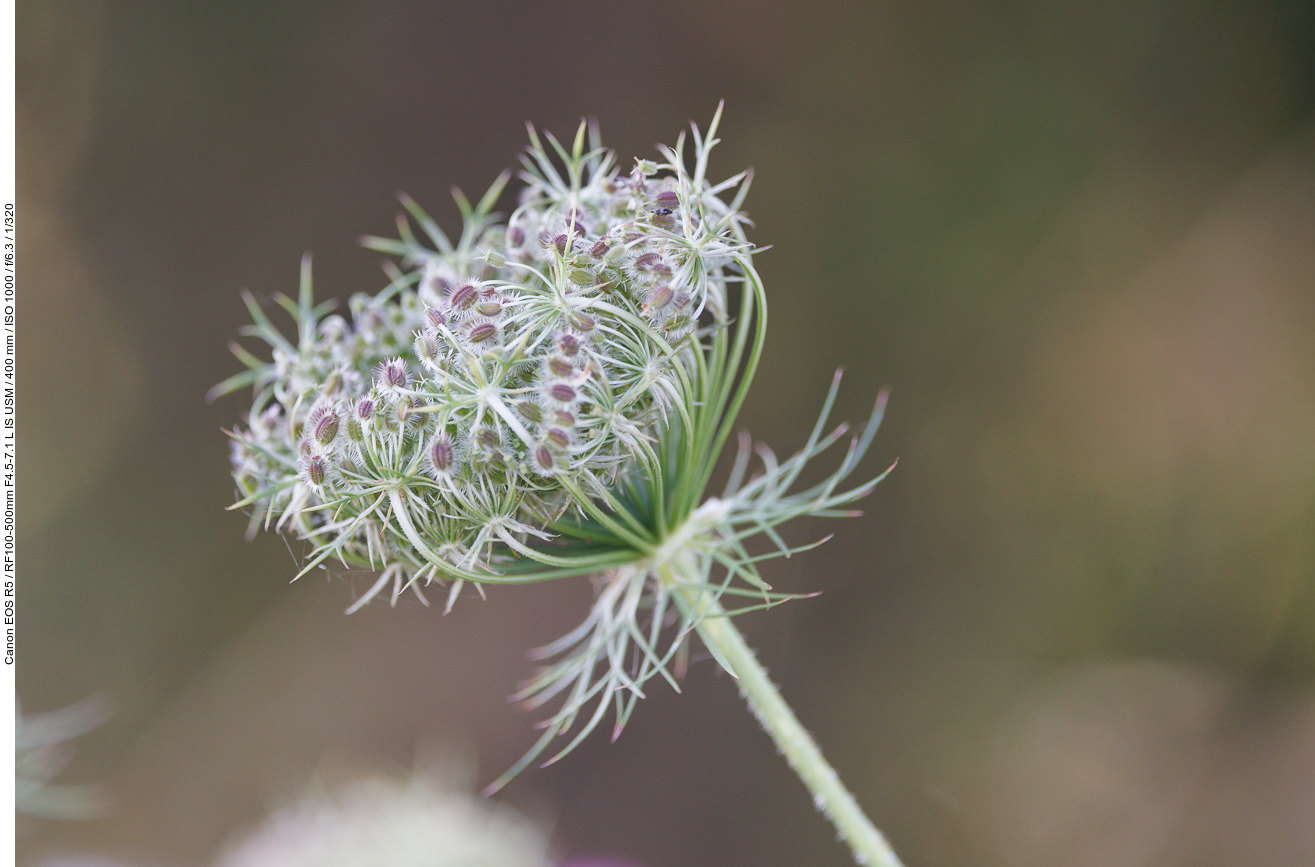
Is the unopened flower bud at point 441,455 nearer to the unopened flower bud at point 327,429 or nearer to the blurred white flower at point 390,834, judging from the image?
the unopened flower bud at point 327,429

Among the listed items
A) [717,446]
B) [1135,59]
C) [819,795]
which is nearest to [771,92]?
[1135,59]

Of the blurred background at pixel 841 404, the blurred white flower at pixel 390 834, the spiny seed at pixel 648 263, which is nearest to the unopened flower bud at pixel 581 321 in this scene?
the spiny seed at pixel 648 263

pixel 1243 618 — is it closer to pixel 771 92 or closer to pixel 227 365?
pixel 771 92

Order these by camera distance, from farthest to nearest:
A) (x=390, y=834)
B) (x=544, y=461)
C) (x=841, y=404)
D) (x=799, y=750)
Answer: (x=841, y=404) < (x=390, y=834) < (x=799, y=750) < (x=544, y=461)

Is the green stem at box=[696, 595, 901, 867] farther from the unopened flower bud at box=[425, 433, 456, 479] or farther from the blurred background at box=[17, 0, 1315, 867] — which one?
the blurred background at box=[17, 0, 1315, 867]

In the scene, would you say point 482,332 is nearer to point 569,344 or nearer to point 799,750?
point 569,344

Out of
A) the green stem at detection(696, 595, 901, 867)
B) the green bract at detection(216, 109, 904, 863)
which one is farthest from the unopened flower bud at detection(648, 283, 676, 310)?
the green stem at detection(696, 595, 901, 867)

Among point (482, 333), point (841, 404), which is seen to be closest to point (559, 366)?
point (482, 333)
